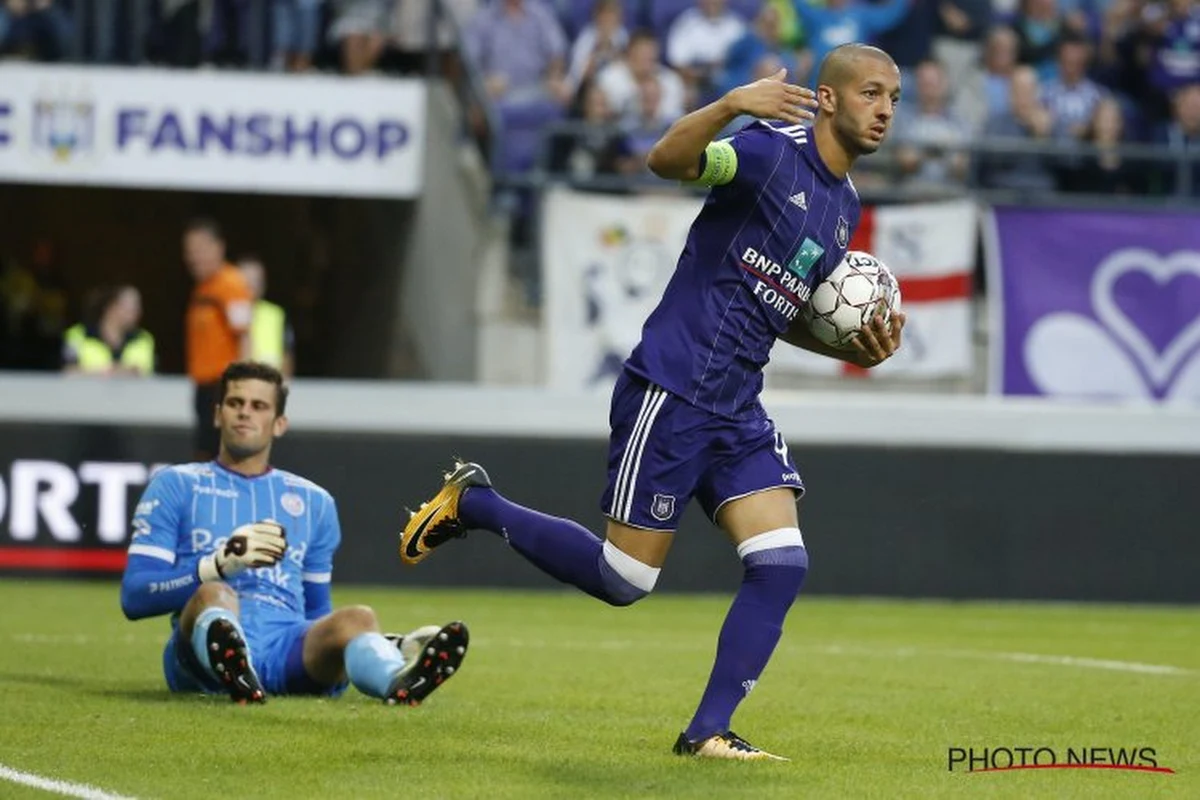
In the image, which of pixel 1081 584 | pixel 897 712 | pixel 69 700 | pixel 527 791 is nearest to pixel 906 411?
pixel 1081 584

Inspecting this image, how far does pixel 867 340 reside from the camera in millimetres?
7340

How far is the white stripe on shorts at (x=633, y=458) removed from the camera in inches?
276

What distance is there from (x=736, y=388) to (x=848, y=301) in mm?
492

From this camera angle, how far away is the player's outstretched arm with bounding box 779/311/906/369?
24.0 feet

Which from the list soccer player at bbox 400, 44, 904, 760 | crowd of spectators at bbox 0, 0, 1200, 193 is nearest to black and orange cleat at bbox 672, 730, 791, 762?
soccer player at bbox 400, 44, 904, 760

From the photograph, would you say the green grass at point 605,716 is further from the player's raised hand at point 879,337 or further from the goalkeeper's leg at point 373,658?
the player's raised hand at point 879,337

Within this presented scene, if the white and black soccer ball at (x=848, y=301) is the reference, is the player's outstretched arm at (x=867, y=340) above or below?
below

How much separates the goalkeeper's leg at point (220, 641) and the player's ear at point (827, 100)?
2.62 metres

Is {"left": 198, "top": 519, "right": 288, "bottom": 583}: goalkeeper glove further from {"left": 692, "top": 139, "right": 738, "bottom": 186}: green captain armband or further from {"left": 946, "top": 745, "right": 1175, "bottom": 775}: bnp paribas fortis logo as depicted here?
{"left": 946, "top": 745, "right": 1175, "bottom": 775}: bnp paribas fortis logo

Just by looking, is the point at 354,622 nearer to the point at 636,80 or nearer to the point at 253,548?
the point at 253,548

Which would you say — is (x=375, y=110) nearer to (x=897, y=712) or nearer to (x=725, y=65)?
(x=725, y=65)

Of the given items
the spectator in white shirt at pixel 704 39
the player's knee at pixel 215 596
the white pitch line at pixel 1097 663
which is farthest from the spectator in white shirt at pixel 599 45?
the player's knee at pixel 215 596

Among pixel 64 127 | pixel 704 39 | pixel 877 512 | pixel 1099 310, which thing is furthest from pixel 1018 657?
pixel 64 127

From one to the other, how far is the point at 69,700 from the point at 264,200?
46.2 ft
